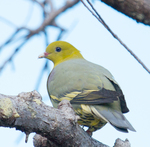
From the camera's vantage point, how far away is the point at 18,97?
6.10 ft

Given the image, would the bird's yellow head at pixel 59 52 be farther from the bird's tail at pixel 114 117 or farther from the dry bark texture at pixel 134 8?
the dry bark texture at pixel 134 8

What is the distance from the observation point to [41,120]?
190cm

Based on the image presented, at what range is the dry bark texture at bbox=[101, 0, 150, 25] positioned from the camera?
231cm

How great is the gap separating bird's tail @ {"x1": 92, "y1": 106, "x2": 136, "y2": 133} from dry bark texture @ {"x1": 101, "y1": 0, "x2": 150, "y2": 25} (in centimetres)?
82

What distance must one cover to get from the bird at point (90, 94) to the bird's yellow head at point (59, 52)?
777 mm

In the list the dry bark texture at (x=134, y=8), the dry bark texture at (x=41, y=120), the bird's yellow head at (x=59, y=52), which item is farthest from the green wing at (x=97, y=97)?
the bird's yellow head at (x=59, y=52)

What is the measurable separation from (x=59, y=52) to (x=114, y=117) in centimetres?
206

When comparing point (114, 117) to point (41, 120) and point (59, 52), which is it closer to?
point (41, 120)

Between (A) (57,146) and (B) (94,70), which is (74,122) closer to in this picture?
(A) (57,146)

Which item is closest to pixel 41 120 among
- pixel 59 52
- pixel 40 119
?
pixel 40 119

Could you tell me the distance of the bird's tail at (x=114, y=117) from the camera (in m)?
2.38

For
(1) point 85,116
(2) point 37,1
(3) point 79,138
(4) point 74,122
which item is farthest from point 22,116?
(2) point 37,1

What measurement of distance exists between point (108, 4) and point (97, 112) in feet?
3.09

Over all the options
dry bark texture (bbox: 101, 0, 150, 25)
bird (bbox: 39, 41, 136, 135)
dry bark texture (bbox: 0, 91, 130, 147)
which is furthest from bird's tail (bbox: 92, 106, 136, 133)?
dry bark texture (bbox: 101, 0, 150, 25)
